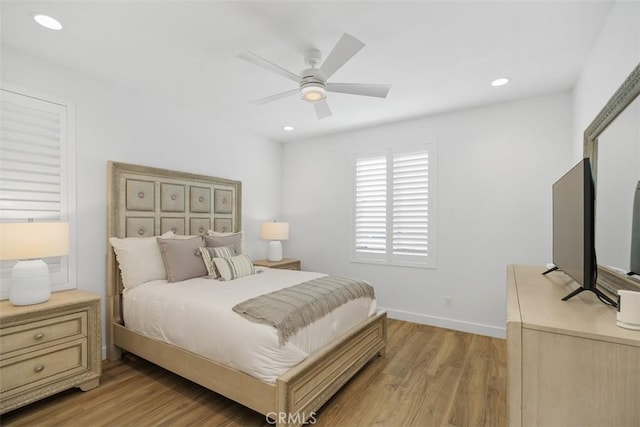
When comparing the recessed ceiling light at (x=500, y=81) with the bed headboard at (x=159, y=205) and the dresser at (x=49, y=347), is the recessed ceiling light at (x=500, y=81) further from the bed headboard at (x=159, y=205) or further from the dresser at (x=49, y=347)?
the dresser at (x=49, y=347)

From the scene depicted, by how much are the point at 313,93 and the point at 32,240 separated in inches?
86.6

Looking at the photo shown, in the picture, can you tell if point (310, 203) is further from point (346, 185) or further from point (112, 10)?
point (112, 10)

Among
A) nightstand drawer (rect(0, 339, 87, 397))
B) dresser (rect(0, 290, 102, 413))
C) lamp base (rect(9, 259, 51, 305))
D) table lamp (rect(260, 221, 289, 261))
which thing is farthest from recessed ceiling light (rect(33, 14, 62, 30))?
table lamp (rect(260, 221, 289, 261))

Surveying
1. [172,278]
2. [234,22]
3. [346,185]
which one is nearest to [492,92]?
[346,185]

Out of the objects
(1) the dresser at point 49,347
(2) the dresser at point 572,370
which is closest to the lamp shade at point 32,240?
(1) the dresser at point 49,347

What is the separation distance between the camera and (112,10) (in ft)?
6.37

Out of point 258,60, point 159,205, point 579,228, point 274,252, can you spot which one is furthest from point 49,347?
point 579,228

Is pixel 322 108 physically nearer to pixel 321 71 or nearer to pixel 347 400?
pixel 321 71

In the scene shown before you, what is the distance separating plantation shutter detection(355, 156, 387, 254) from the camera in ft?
13.9

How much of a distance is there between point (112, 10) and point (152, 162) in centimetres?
166

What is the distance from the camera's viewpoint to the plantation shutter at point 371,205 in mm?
4223

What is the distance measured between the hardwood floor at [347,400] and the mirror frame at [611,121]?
44.8 inches

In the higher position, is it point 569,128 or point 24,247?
point 569,128

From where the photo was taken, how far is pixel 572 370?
3.58 ft
